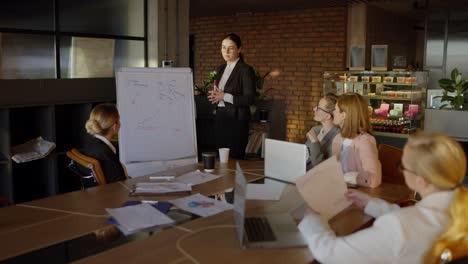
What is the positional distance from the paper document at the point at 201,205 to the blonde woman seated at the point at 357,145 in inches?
29.7

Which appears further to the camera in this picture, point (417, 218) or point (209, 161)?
point (209, 161)

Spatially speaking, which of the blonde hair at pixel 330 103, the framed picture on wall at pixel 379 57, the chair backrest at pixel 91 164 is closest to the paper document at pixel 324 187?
the chair backrest at pixel 91 164

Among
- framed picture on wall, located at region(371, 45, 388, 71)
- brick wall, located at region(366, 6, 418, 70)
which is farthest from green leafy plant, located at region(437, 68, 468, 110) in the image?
brick wall, located at region(366, 6, 418, 70)

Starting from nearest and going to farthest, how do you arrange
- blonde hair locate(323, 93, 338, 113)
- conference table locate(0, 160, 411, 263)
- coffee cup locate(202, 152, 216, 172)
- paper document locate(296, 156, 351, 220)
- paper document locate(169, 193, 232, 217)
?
conference table locate(0, 160, 411, 263) < paper document locate(296, 156, 351, 220) < paper document locate(169, 193, 232, 217) < coffee cup locate(202, 152, 216, 172) < blonde hair locate(323, 93, 338, 113)

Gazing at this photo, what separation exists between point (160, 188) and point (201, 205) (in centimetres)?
31

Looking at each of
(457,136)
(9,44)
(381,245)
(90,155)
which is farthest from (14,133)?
(457,136)

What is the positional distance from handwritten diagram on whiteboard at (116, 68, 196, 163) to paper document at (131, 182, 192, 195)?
3.82ft

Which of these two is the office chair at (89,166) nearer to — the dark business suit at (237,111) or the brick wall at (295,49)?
the dark business suit at (237,111)

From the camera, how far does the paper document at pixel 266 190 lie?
7.61ft

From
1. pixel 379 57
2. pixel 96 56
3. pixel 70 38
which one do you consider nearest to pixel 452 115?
pixel 379 57

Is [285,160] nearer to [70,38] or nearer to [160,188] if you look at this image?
[160,188]

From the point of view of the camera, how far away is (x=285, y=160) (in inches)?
99.6

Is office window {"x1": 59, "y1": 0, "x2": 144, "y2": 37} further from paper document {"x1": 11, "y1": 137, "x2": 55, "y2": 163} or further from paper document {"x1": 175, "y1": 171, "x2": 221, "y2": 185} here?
paper document {"x1": 175, "y1": 171, "x2": 221, "y2": 185}

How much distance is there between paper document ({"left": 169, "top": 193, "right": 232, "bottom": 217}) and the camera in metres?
2.09
